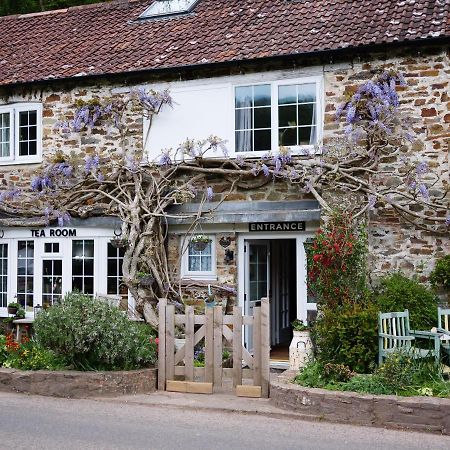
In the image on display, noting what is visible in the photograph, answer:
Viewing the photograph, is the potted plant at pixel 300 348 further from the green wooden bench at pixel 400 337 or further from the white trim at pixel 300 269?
the green wooden bench at pixel 400 337

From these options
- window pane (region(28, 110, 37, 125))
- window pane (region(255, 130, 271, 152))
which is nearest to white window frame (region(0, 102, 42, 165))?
window pane (region(28, 110, 37, 125))

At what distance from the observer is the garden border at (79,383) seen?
→ 34.7 ft

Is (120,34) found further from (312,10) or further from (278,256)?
(278,256)

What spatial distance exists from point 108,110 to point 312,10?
465cm

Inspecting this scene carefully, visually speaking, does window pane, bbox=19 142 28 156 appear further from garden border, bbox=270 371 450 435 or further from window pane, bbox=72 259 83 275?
garden border, bbox=270 371 450 435

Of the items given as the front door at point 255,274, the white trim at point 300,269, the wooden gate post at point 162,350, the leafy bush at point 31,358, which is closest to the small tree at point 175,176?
the white trim at point 300,269

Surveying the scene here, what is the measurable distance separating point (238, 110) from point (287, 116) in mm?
983

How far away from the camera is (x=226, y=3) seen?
1697 centimetres

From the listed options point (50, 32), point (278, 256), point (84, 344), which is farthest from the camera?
point (50, 32)

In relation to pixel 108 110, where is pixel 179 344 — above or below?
below

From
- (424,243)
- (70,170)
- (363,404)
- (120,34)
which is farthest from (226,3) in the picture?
(363,404)

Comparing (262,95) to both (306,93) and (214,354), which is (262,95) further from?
(214,354)

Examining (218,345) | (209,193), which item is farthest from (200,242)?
(218,345)

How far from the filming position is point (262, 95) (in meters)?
13.9
